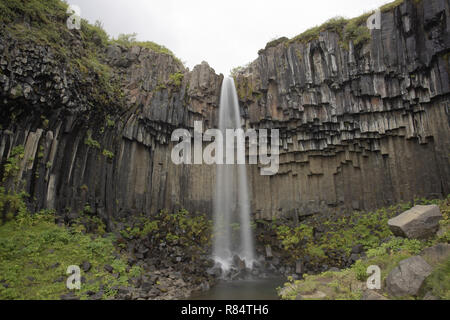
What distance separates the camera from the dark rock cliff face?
42.4 feet

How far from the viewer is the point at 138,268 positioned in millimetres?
12609

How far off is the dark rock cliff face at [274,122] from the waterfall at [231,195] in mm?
647

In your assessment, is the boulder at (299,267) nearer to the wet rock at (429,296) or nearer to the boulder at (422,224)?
the boulder at (422,224)

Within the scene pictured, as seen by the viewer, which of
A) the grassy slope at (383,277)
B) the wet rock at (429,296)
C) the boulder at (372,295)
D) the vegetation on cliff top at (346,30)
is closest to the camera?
the wet rock at (429,296)

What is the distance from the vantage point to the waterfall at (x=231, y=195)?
1933 centimetres

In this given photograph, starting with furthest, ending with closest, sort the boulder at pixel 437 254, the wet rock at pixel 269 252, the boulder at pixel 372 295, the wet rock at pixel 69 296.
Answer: the wet rock at pixel 269 252 < the wet rock at pixel 69 296 < the boulder at pixel 437 254 < the boulder at pixel 372 295

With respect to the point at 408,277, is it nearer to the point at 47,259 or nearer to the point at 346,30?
the point at 47,259

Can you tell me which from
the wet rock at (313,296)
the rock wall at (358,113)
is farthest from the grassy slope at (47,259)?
the rock wall at (358,113)
